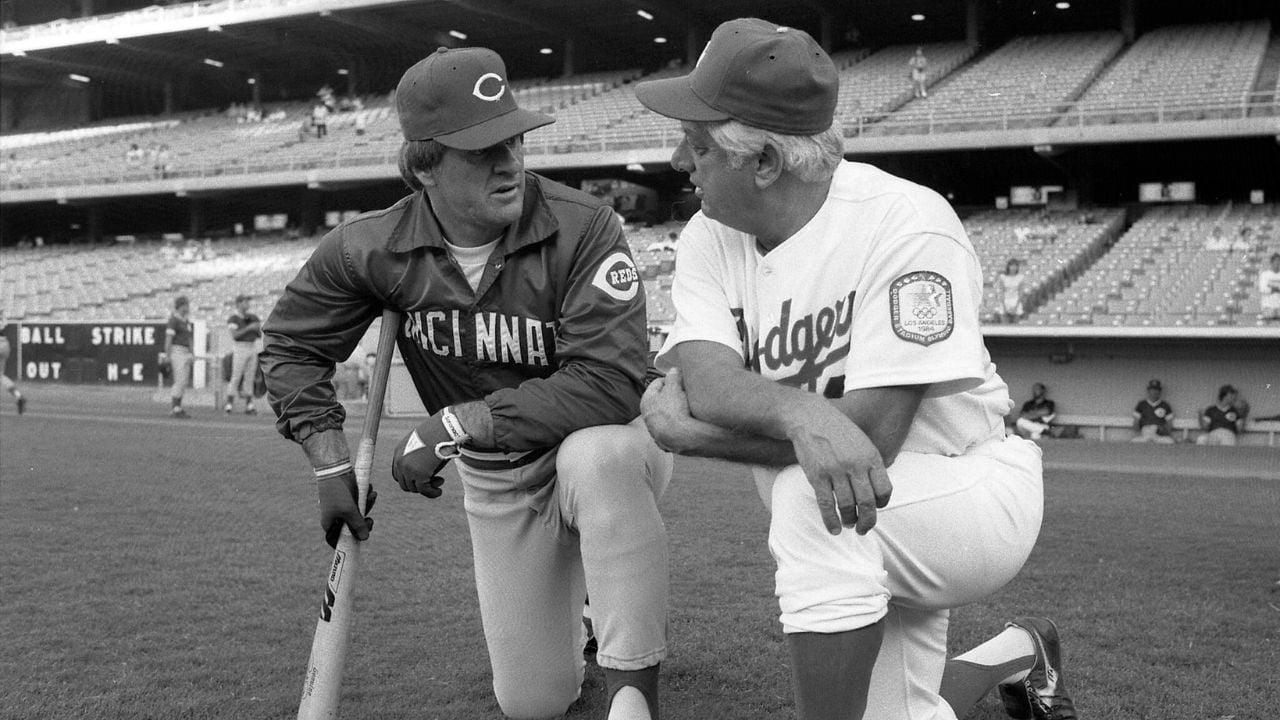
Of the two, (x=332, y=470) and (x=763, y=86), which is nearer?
(x=763, y=86)

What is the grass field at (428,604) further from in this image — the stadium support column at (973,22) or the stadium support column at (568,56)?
the stadium support column at (568,56)

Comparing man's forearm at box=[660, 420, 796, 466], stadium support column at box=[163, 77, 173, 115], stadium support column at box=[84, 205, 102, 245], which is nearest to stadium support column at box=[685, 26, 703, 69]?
stadium support column at box=[163, 77, 173, 115]

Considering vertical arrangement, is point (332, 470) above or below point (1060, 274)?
below

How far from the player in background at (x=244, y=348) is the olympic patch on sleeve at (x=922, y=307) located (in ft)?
44.3

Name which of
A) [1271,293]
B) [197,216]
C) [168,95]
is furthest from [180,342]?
[168,95]

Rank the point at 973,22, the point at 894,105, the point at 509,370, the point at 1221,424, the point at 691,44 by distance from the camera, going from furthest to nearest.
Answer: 1. the point at 691,44
2. the point at 973,22
3. the point at 894,105
4. the point at 1221,424
5. the point at 509,370

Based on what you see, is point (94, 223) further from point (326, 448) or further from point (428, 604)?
point (326, 448)

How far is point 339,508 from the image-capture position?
3014 millimetres

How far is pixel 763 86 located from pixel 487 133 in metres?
1.07

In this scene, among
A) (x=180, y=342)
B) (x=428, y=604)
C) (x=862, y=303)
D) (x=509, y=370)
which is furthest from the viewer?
(x=180, y=342)

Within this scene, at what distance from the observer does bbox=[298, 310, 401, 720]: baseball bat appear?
2928 millimetres

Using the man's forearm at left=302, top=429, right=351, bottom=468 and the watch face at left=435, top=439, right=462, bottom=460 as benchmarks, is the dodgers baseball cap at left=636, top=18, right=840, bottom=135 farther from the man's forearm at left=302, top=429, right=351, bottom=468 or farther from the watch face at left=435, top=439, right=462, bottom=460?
the man's forearm at left=302, top=429, right=351, bottom=468

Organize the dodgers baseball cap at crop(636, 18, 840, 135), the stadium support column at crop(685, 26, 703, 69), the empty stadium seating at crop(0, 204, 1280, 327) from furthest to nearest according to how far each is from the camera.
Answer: the stadium support column at crop(685, 26, 703, 69)
the empty stadium seating at crop(0, 204, 1280, 327)
the dodgers baseball cap at crop(636, 18, 840, 135)

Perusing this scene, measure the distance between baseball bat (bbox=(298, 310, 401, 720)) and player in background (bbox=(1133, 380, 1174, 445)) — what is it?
47.9 feet
